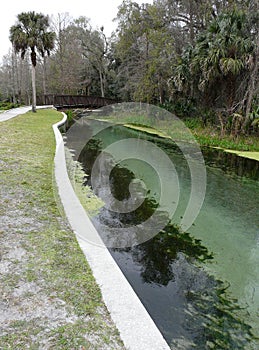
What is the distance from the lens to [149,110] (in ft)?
63.7

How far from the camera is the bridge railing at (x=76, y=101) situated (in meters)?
24.7

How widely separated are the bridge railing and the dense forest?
2060 mm

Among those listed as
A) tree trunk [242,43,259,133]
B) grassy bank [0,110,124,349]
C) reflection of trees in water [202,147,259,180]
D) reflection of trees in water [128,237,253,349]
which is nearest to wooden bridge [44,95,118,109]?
tree trunk [242,43,259,133]

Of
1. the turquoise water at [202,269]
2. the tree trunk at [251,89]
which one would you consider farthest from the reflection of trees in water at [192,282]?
the tree trunk at [251,89]

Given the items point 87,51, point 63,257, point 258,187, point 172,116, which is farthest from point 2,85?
point 63,257

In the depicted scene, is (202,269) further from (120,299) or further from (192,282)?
(120,299)

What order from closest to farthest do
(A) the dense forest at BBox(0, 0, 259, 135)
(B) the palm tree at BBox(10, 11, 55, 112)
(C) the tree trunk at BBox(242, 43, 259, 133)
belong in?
(C) the tree trunk at BBox(242, 43, 259, 133) → (A) the dense forest at BBox(0, 0, 259, 135) → (B) the palm tree at BBox(10, 11, 55, 112)

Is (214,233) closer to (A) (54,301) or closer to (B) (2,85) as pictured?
(A) (54,301)

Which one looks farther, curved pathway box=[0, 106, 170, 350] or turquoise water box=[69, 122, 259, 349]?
turquoise water box=[69, 122, 259, 349]

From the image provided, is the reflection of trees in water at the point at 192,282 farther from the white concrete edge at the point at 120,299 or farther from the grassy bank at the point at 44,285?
the grassy bank at the point at 44,285

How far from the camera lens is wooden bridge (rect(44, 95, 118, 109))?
24734 mm

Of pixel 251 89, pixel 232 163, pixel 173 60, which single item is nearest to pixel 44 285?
pixel 232 163

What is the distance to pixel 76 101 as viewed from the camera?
26.2 m

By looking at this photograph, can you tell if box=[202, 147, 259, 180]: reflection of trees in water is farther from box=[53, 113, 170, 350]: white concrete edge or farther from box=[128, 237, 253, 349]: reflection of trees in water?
box=[53, 113, 170, 350]: white concrete edge
